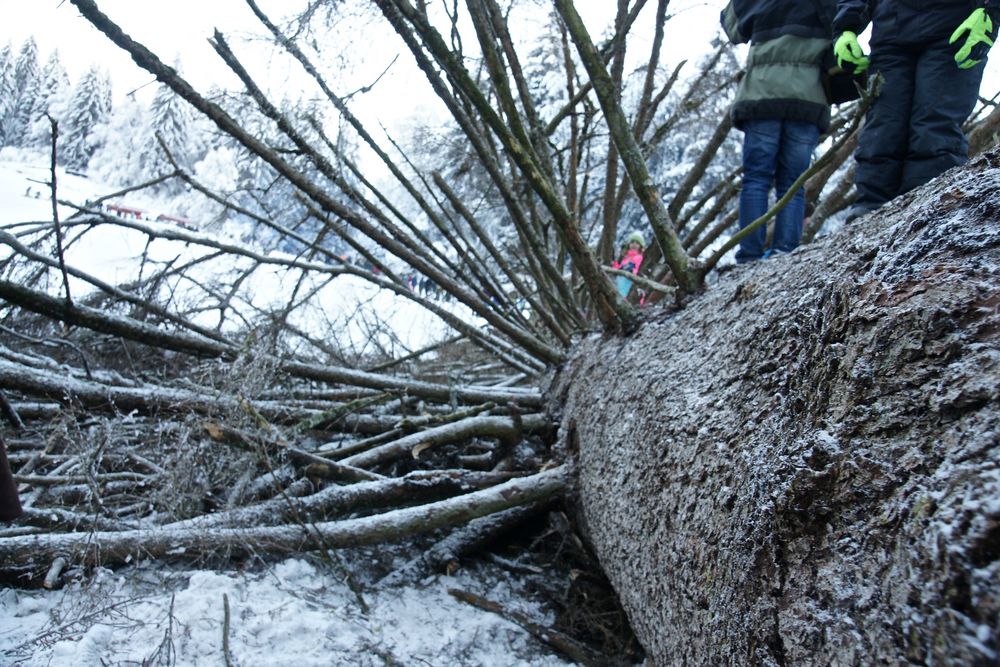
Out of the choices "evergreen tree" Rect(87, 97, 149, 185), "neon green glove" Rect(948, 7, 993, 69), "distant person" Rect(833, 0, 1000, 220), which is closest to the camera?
"neon green glove" Rect(948, 7, 993, 69)

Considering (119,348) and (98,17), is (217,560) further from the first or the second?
(119,348)

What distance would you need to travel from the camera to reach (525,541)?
2189 mm

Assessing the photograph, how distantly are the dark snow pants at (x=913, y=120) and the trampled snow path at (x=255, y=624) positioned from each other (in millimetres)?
1953

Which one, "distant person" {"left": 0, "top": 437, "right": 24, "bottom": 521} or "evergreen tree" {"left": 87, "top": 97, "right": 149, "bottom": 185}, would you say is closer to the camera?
"distant person" {"left": 0, "top": 437, "right": 24, "bottom": 521}

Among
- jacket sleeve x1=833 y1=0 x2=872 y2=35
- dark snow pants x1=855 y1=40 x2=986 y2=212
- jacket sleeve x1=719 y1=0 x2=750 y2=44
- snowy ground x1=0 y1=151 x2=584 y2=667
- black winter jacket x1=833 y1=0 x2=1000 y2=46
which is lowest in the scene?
snowy ground x1=0 y1=151 x2=584 y2=667

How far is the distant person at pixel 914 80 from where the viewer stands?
188cm

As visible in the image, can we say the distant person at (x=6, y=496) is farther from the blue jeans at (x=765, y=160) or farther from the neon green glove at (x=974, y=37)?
the neon green glove at (x=974, y=37)

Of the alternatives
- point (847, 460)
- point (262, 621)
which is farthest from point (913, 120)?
point (262, 621)

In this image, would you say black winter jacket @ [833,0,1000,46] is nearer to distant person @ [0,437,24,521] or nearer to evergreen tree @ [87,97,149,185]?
distant person @ [0,437,24,521]

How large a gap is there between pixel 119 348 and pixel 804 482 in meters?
4.07

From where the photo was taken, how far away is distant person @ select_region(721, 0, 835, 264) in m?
2.30

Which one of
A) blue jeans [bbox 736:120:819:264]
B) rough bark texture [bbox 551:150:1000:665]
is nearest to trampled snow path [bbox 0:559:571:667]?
rough bark texture [bbox 551:150:1000:665]

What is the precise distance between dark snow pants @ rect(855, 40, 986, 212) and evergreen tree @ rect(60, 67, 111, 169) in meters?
28.9

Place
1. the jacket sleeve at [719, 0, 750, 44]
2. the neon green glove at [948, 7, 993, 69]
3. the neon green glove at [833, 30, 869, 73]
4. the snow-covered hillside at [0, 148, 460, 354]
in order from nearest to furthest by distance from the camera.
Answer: the neon green glove at [948, 7, 993, 69]
the neon green glove at [833, 30, 869, 73]
the jacket sleeve at [719, 0, 750, 44]
the snow-covered hillside at [0, 148, 460, 354]
